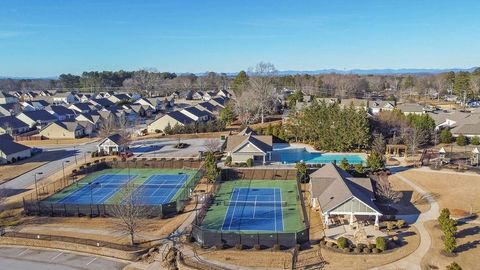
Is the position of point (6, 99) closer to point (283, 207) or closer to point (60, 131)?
point (60, 131)

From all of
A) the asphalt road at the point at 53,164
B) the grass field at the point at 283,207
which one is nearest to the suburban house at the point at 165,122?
the asphalt road at the point at 53,164

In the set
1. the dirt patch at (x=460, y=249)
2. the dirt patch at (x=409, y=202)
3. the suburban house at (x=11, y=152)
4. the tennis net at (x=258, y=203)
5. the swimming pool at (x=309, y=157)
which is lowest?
the dirt patch at (x=460, y=249)

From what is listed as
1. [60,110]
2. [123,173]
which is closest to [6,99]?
[60,110]

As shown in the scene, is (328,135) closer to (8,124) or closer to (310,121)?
Answer: (310,121)

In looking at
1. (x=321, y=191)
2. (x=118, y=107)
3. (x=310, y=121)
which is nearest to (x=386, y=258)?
(x=321, y=191)

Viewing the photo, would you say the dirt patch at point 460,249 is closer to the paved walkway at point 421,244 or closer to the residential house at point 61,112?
the paved walkway at point 421,244

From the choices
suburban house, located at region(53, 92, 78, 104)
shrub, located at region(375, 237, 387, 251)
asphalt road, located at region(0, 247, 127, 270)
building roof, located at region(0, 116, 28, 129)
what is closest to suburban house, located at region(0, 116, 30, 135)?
building roof, located at region(0, 116, 28, 129)
